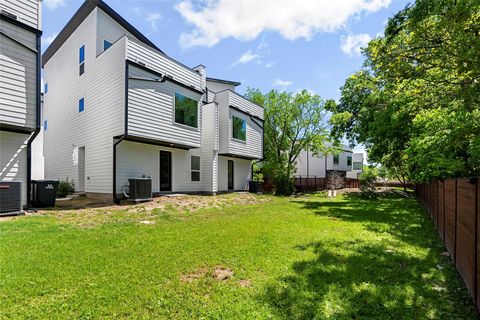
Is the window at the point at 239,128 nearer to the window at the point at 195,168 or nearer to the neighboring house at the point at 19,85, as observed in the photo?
the window at the point at 195,168

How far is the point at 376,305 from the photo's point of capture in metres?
2.93

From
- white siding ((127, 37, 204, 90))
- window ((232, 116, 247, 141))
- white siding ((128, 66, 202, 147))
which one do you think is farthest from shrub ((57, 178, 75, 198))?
window ((232, 116, 247, 141))

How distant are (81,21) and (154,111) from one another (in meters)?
6.84

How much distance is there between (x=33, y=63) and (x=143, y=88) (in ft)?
12.0

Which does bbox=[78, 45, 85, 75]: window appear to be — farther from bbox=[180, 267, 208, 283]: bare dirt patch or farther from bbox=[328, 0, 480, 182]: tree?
bbox=[180, 267, 208, 283]: bare dirt patch

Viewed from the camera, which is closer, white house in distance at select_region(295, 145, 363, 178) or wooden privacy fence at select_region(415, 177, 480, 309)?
wooden privacy fence at select_region(415, 177, 480, 309)

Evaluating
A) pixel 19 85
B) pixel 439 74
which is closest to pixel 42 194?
pixel 19 85

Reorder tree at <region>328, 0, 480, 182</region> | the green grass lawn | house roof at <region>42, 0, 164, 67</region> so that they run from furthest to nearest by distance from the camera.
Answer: house roof at <region>42, 0, 164, 67</region> < tree at <region>328, 0, 480, 182</region> < the green grass lawn

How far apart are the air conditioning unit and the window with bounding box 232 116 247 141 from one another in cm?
1070

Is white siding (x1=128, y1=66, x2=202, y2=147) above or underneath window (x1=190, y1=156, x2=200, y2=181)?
above

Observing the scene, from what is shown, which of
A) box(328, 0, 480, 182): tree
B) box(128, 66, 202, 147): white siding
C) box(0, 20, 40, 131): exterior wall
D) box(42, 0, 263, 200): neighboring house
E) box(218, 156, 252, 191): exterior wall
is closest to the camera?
box(328, 0, 480, 182): tree

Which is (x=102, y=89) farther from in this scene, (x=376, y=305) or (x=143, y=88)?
(x=376, y=305)

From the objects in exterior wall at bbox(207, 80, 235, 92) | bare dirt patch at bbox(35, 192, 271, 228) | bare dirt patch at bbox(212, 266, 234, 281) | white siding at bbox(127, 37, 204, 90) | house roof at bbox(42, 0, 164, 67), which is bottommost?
bare dirt patch at bbox(35, 192, 271, 228)

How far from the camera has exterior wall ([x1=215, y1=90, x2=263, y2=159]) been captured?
51.1 ft
